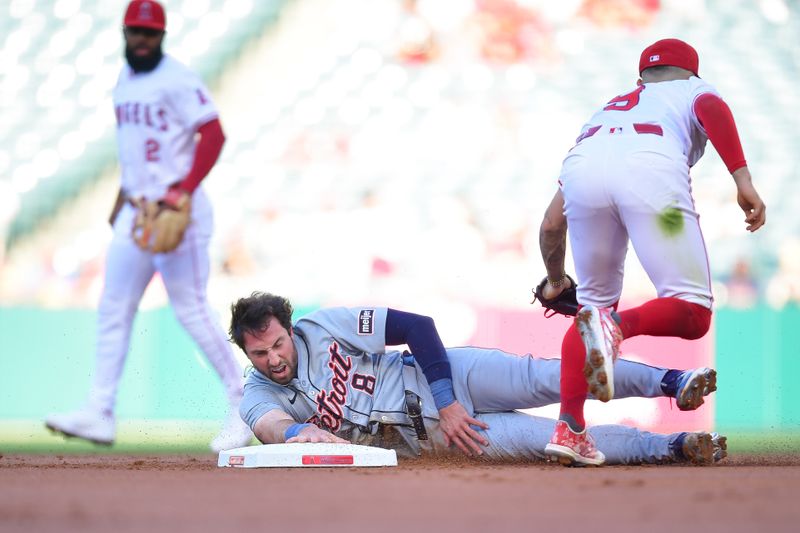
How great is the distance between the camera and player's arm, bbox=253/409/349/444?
139 inches

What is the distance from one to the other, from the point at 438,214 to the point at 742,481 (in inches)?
156

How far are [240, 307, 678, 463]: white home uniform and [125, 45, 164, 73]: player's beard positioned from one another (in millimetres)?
1268

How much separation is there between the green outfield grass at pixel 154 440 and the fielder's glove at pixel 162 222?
1072mm

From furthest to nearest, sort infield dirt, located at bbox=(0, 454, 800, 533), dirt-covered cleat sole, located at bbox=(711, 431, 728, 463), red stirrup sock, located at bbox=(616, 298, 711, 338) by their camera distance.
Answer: dirt-covered cleat sole, located at bbox=(711, 431, 728, 463), red stirrup sock, located at bbox=(616, 298, 711, 338), infield dirt, located at bbox=(0, 454, 800, 533)

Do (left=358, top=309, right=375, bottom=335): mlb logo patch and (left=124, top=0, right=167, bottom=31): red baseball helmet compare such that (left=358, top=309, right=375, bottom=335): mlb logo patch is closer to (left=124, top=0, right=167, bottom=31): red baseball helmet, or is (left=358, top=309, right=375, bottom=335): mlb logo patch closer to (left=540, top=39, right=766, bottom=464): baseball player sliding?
(left=540, top=39, right=766, bottom=464): baseball player sliding

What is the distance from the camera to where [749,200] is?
3.16 m

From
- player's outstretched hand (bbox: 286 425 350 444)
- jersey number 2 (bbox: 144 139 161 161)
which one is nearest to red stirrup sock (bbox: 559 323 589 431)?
player's outstretched hand (bbox: 286 425 350 444)

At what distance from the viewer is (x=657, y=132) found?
10.6 feet

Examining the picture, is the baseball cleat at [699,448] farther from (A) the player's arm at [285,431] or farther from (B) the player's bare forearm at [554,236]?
(A) the player's arm at [285,431]

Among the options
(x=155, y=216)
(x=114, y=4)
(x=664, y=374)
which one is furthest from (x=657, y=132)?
(x=114, y=4)

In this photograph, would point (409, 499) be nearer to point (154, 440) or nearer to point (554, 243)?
point (554, 243)

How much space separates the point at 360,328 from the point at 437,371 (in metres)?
0.30

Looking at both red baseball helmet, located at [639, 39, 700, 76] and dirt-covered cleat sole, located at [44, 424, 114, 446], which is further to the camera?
dirt-covered cleat sole, located at [44, 424, 114, 446]

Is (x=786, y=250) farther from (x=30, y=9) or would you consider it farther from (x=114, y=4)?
(x=30, y=9)
